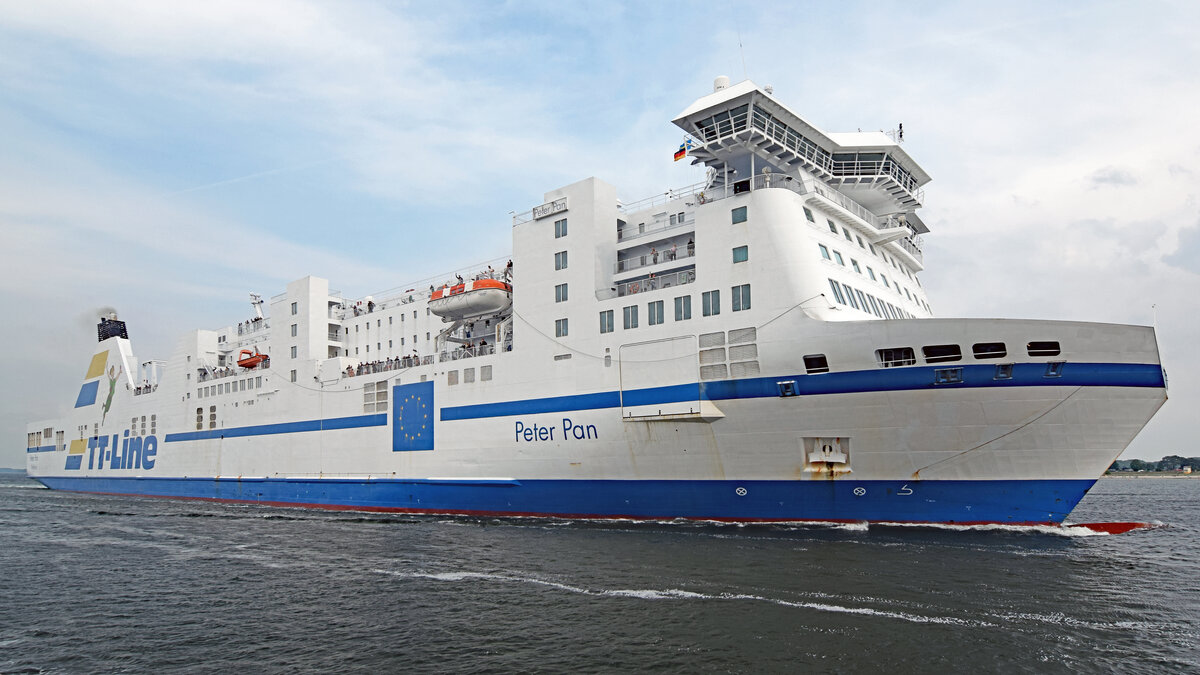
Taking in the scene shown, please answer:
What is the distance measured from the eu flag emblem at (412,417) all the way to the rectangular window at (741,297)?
12.1 meters

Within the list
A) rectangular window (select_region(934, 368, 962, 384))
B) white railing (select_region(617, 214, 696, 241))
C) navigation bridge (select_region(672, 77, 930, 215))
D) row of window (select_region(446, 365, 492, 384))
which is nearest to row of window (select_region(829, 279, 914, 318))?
rectangular window (select_region(934, 368, 962, 384))

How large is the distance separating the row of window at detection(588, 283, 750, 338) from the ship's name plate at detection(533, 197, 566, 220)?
4122 millimetres

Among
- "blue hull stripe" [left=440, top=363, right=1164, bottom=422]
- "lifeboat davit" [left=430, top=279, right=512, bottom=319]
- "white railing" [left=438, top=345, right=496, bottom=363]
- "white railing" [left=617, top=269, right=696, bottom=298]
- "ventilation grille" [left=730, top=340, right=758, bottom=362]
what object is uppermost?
"lifeboat davit" [left=430, top=279, right=512, bottom=319]

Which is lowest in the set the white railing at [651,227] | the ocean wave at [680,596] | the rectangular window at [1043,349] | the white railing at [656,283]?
the ocean wave at [680,596]

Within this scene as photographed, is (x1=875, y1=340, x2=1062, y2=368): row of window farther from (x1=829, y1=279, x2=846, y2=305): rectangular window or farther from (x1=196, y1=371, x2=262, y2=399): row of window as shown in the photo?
(x1=196, y1=371, x2=262, y2=399): row of window

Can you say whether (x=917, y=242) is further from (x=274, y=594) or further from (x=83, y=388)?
(x=83, y=388)

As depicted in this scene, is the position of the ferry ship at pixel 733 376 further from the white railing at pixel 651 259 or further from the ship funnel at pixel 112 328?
the ship funnel at pixel 112 328

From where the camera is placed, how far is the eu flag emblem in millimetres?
25469

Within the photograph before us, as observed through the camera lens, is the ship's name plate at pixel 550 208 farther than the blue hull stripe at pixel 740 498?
Yes

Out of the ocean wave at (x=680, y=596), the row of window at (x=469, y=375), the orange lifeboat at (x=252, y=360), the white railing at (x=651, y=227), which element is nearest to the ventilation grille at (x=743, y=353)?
the white railing at (x=651, y=227)

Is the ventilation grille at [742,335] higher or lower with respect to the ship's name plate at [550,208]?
lower

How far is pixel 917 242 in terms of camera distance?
25781mm

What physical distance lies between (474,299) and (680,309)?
8.50 metres

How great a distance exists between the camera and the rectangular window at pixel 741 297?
60.9 ft
